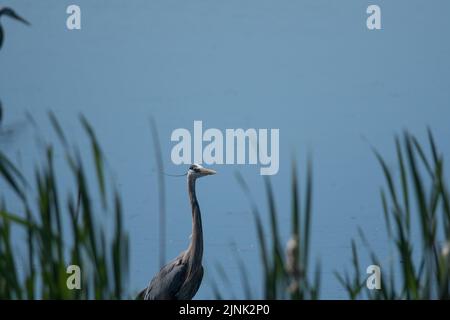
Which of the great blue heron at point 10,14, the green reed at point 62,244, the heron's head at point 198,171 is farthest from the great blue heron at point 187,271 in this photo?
the green reed at point 62,244

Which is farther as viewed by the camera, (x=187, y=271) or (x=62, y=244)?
(x=187, y=271)

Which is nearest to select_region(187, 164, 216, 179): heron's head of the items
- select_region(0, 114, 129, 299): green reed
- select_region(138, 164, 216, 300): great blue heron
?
select_region(138, 164, 216, 300): great blue heron

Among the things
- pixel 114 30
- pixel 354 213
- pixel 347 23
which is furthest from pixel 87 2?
pixel 354 213

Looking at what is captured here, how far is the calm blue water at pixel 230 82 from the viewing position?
324 cm

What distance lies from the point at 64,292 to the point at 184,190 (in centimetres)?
162

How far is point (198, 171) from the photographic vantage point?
3.22 m

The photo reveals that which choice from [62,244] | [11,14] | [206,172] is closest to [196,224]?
[206,172]

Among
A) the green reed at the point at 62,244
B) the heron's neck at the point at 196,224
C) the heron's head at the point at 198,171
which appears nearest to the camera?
the green reed at the point at 62,244

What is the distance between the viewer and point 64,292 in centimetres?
181

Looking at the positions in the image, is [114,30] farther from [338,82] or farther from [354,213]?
[354,213]

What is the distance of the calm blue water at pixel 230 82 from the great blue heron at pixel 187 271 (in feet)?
0.22

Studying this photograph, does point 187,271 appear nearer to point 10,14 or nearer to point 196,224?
point 196,224

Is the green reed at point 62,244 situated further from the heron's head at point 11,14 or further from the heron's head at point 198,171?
the heron's head at point 11,14

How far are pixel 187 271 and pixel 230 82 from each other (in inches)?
34.9
